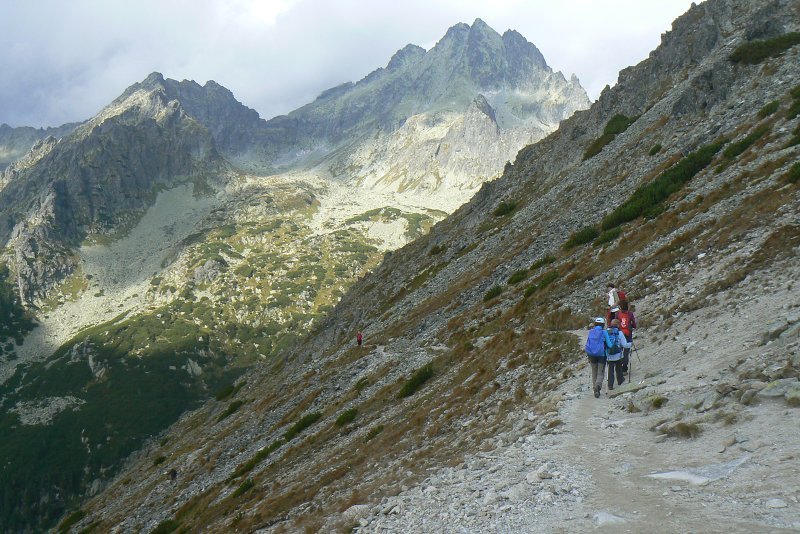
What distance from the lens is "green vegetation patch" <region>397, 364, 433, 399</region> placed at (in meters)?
32.6

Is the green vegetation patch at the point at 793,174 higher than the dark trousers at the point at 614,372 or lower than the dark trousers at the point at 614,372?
higher

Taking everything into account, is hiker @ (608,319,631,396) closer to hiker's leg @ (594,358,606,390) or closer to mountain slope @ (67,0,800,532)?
hiker's leg @ (594,358,606,390)

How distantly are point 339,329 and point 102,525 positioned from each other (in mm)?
37519

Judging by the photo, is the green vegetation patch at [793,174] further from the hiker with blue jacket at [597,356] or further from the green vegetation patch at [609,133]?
the green vegetation patch at [609,133]

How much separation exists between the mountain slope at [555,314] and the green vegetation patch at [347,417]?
0.68 ft

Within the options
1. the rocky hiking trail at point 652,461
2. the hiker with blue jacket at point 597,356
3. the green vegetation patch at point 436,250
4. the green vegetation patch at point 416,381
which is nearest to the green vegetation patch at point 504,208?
the green vegetation patch at point 436,250

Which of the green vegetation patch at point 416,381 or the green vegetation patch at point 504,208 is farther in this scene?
the green vegetation patch at point 504,208

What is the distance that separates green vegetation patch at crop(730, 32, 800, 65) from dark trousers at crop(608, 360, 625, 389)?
46.1 meters

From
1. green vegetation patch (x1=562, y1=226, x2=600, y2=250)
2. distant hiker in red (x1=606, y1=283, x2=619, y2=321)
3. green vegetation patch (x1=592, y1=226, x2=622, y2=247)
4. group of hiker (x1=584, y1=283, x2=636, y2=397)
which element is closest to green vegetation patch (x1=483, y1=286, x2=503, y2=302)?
green vegetation patch (x1=562, y1=226, x2=600, y2=250)

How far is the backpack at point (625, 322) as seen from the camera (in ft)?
62.3

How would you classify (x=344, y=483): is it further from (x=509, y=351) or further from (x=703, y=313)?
(x=703, y=313)

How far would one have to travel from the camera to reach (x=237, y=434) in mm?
54219

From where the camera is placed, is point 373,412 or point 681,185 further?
point 681,185

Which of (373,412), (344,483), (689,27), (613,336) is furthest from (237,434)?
(689,27)
